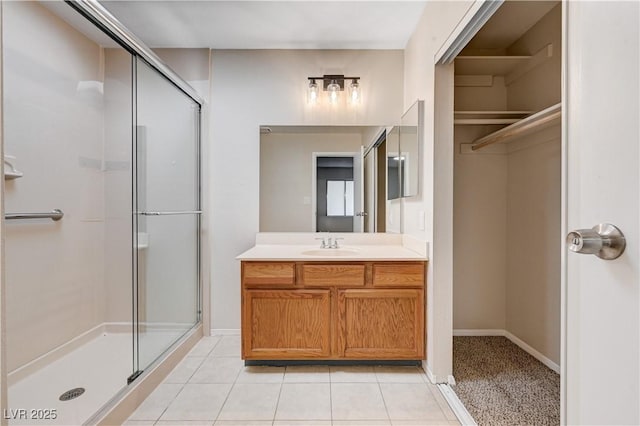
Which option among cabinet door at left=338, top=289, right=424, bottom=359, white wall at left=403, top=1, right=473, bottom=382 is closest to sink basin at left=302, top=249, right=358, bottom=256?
cabinet door at left=338, top=289, right=424, bottom=359

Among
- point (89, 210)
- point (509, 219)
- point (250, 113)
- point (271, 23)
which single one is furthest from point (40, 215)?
point (509, 219)

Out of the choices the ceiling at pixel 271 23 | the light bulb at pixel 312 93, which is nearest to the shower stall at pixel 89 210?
the ceiling at pixel 271 23

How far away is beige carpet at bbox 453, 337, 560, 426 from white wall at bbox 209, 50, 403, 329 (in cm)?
192

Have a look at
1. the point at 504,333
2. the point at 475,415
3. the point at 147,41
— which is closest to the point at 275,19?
the point at 147,41

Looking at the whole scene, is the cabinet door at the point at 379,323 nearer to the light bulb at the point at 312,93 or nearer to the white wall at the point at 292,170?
the white wall at the point at 292,170

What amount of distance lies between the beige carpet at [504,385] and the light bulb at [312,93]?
241 cm

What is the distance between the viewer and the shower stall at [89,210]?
199 cm

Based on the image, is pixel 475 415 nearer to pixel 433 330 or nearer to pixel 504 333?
pixel 433 330

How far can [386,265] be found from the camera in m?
2.21

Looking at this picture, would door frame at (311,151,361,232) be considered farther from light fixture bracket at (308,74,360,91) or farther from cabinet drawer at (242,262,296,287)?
cabinet drawer at (242,262,296,287)

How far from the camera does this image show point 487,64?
2.43m

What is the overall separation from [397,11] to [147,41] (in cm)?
211

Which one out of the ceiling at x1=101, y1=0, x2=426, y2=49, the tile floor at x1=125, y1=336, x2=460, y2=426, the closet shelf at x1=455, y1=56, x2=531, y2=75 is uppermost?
the ceiling at x1=101, y1=0, x2=426, y2=49

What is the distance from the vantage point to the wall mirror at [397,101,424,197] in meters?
2.29
